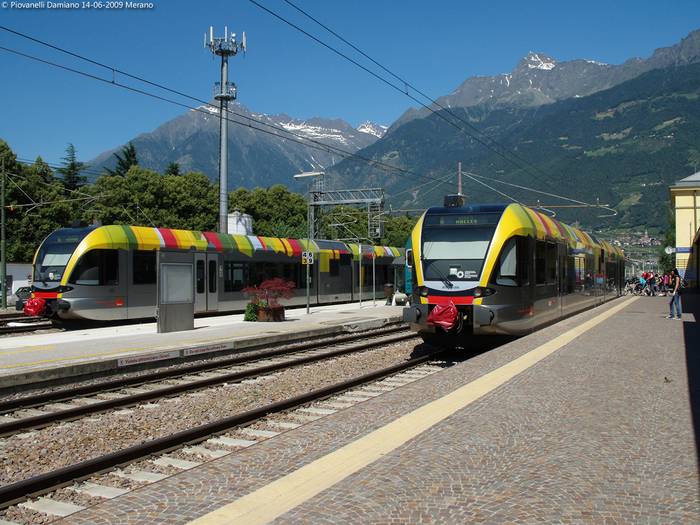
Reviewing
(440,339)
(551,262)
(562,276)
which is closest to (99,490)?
(440,339)

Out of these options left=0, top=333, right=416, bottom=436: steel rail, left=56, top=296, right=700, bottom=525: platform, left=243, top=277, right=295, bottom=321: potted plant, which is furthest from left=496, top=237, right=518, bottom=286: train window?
left=243, top=277, right=295, bottom=321: potted plant

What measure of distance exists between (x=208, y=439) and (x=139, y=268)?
49.0ft

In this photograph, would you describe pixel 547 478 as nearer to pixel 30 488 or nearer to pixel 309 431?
pixel 309 431

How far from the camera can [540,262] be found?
1620cm

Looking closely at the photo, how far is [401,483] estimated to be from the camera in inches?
204

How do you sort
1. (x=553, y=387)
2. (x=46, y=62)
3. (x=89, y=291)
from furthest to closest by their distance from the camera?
(x=89, y=291), (x=46, y=62), (x=553, y=387)

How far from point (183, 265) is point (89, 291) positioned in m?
3.36

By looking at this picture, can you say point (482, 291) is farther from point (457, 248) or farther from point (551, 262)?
point (551, 262)

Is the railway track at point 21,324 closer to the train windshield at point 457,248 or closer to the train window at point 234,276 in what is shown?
Result: the train window at point 234,276

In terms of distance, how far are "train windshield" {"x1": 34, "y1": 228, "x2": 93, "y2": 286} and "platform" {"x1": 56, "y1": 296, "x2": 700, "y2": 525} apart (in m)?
14.3

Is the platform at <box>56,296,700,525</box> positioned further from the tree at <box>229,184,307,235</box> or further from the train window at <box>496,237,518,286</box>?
the tree at <box>229,184,307,235</box>

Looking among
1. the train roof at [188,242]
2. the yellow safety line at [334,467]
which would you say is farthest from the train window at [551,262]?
the train roof at [188,242]

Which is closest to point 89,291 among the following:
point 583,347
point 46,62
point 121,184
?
point 46,62

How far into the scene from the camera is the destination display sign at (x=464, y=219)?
14.1 metres
